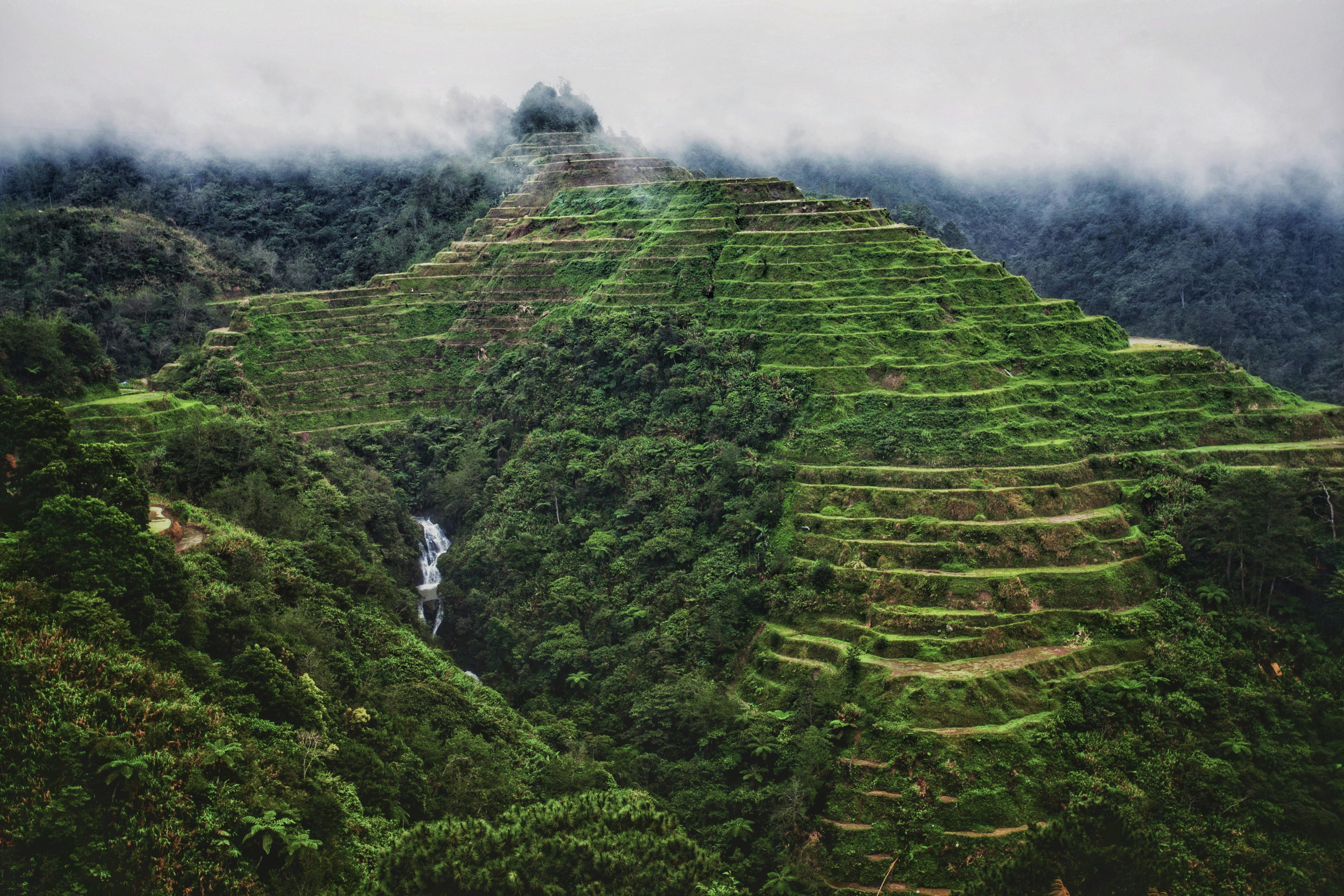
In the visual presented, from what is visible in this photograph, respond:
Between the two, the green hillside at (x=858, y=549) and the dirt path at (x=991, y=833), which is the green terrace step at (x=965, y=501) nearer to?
the green hillside at (x=858, y=549)

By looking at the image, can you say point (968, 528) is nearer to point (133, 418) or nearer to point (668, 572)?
point (668, 572)

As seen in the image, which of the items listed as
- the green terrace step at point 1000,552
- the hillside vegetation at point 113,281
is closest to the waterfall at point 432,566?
the hillside vegetation at point 113,281

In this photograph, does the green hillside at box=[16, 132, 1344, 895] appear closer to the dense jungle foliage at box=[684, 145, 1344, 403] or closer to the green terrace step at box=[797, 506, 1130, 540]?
the green terrace step at box=[797, 506, 1130, 540]

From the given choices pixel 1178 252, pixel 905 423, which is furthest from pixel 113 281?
pixel 1178 252

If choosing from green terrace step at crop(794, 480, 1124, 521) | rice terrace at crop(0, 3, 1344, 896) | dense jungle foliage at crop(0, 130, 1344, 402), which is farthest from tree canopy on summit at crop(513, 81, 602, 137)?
green terrace step at crop(794, 480, 1124, 521)

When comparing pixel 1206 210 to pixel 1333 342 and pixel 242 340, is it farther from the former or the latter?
pixel 242 340

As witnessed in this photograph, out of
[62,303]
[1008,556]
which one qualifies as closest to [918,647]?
[1008,556]
